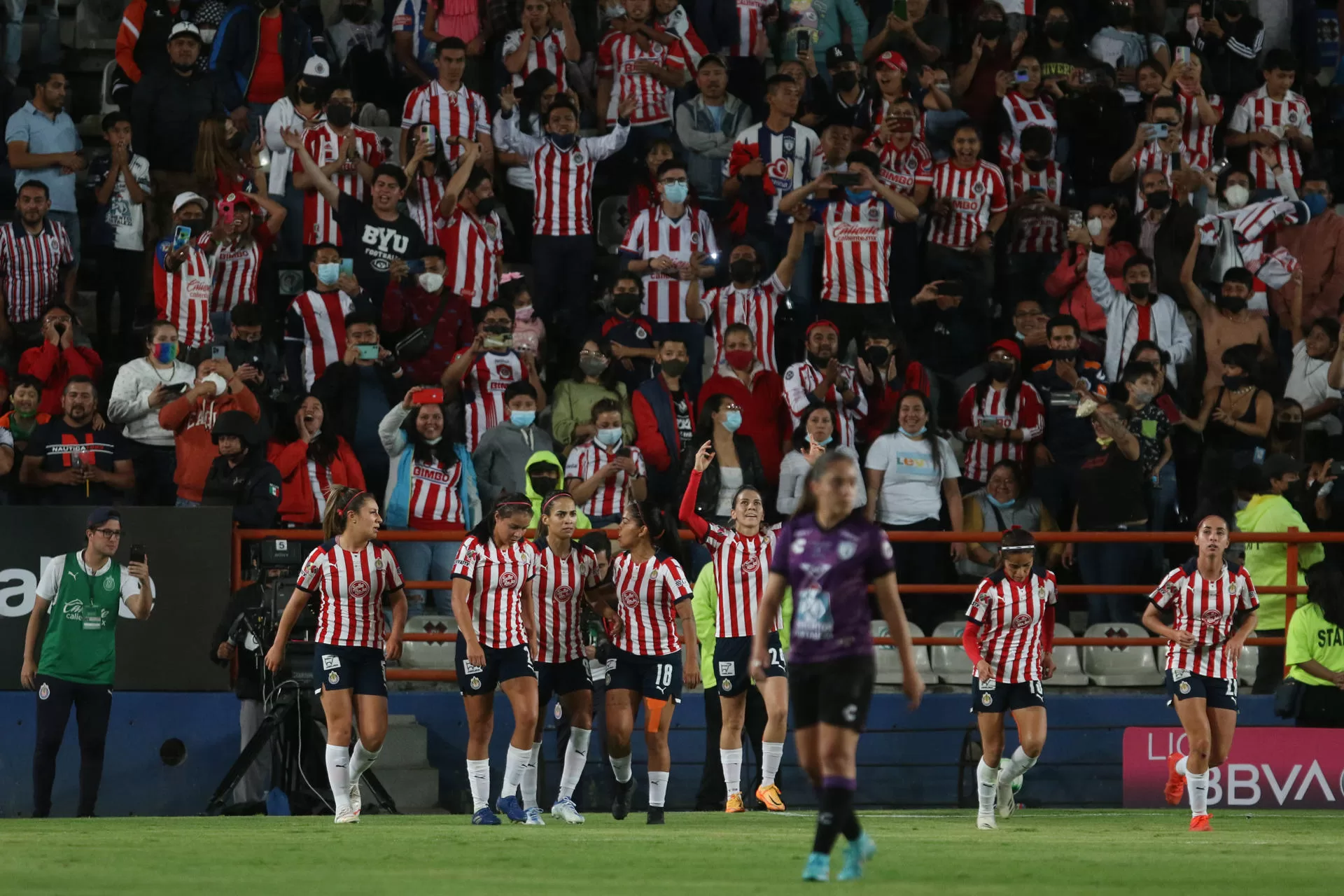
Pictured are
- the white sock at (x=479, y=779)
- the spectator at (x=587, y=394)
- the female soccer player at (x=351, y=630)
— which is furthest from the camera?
the spectator at (x=587, y=394)

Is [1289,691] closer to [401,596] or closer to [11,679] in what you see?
[401,596]

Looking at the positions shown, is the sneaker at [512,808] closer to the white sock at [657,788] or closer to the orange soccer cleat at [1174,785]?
the white sock at [657,788]

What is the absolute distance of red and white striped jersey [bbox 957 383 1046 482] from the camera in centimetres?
1819

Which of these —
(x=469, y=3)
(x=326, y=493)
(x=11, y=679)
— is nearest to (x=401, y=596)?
(x=326, y=493)

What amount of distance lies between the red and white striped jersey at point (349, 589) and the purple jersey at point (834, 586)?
4.74 meters

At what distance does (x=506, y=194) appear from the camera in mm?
20266

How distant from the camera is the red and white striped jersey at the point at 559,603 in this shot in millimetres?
13914

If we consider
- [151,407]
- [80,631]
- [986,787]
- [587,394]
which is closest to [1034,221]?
[587,394]

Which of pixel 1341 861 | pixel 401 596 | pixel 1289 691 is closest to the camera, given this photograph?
pixel 1341 861

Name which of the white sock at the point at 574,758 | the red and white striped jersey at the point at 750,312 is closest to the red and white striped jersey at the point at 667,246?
the red and white striped jersey at the point at 750,312

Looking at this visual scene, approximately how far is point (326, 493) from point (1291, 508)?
8.54 m

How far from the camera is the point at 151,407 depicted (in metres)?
16.8

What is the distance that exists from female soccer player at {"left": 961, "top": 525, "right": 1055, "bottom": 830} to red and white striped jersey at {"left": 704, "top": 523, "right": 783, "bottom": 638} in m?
1.87

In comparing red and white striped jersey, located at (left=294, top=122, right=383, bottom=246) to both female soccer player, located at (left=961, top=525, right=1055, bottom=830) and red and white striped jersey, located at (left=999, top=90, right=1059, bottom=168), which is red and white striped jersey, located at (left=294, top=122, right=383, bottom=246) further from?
female soccer player, located at (left=961, top=525, right=1055, bottom=830)
